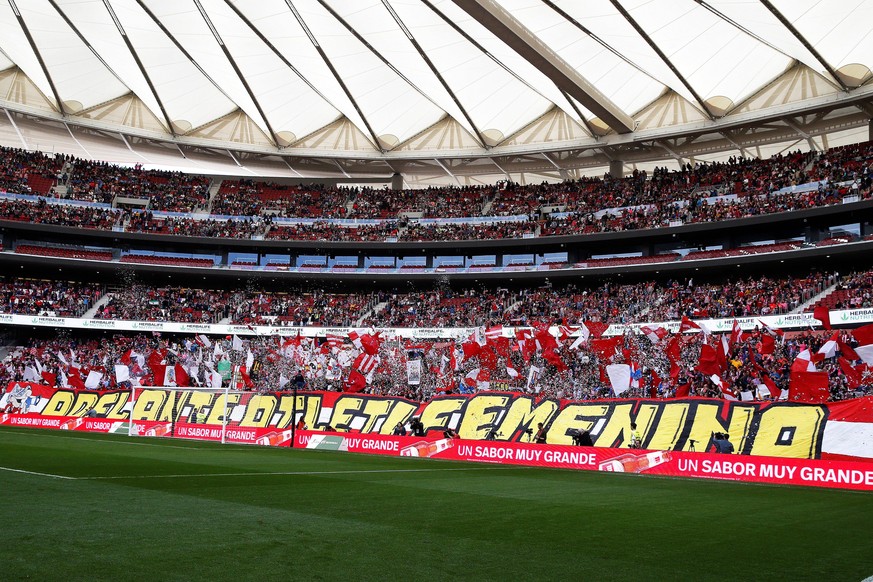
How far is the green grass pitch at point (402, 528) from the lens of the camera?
730cm

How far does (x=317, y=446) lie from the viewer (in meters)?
32.5

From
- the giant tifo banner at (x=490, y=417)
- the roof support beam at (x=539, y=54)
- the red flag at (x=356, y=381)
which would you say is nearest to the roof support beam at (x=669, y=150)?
the roof support beam at (x=539, y=54)

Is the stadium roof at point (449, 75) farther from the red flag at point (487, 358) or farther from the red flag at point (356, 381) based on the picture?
the red flag at point (356, 381)

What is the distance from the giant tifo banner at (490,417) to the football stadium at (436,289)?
0.40ft

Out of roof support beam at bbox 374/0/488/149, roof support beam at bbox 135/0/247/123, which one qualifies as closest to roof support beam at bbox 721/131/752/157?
roof support beam at bbox 374/0/488/149

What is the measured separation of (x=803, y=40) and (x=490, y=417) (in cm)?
2841

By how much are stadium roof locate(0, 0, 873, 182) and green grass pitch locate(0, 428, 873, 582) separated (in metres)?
28.5

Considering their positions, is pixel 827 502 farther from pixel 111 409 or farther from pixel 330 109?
pixel 330 109

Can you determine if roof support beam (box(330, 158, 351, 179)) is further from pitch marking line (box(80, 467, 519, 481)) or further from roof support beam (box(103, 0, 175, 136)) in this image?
pitch marking line (box(80, 467, 519, 481))

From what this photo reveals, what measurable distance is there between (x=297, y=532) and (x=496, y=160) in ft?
200

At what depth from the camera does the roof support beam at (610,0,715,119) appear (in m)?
40.9

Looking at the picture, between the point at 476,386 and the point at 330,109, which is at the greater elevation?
the point at 330,109

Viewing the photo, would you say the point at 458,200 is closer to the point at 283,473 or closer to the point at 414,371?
the point at 414,371

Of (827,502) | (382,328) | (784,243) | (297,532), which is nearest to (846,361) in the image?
(827,502)
